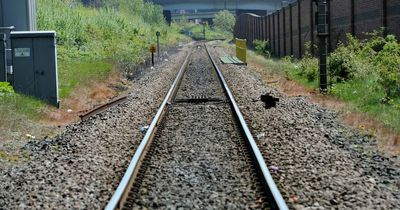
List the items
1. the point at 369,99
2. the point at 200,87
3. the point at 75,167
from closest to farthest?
the point at 75,167, the point at 369,99, the point at 200,87

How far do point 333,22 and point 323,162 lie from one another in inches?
845

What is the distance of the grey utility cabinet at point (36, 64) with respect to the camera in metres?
16.2

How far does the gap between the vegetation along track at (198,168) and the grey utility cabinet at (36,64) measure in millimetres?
3740

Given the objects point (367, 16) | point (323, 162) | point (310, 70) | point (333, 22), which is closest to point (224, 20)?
point (333, 22)

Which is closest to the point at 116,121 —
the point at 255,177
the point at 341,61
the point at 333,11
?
the point at 255,177

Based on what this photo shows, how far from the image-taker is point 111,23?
53625 mm

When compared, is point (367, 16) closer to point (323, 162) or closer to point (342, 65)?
point (342, 65)

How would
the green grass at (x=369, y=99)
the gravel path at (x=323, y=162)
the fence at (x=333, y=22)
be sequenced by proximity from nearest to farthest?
the gravel path at (x=323, y=162)
the green grass at (x=369, y=99)
the fence at (x=333, y=22)

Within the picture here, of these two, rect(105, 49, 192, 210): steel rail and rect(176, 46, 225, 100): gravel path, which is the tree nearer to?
rect(176, 46, 225, 100): gravel path

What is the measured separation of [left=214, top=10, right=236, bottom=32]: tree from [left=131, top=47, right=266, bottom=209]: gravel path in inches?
5995

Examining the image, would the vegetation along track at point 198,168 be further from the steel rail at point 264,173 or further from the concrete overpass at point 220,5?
the concrete overpass at point 220,5

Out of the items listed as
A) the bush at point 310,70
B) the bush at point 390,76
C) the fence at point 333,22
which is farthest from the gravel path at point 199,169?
the fence at point 333,22

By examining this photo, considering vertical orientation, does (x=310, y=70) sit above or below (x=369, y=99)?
above

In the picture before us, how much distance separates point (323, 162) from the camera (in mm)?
8789
